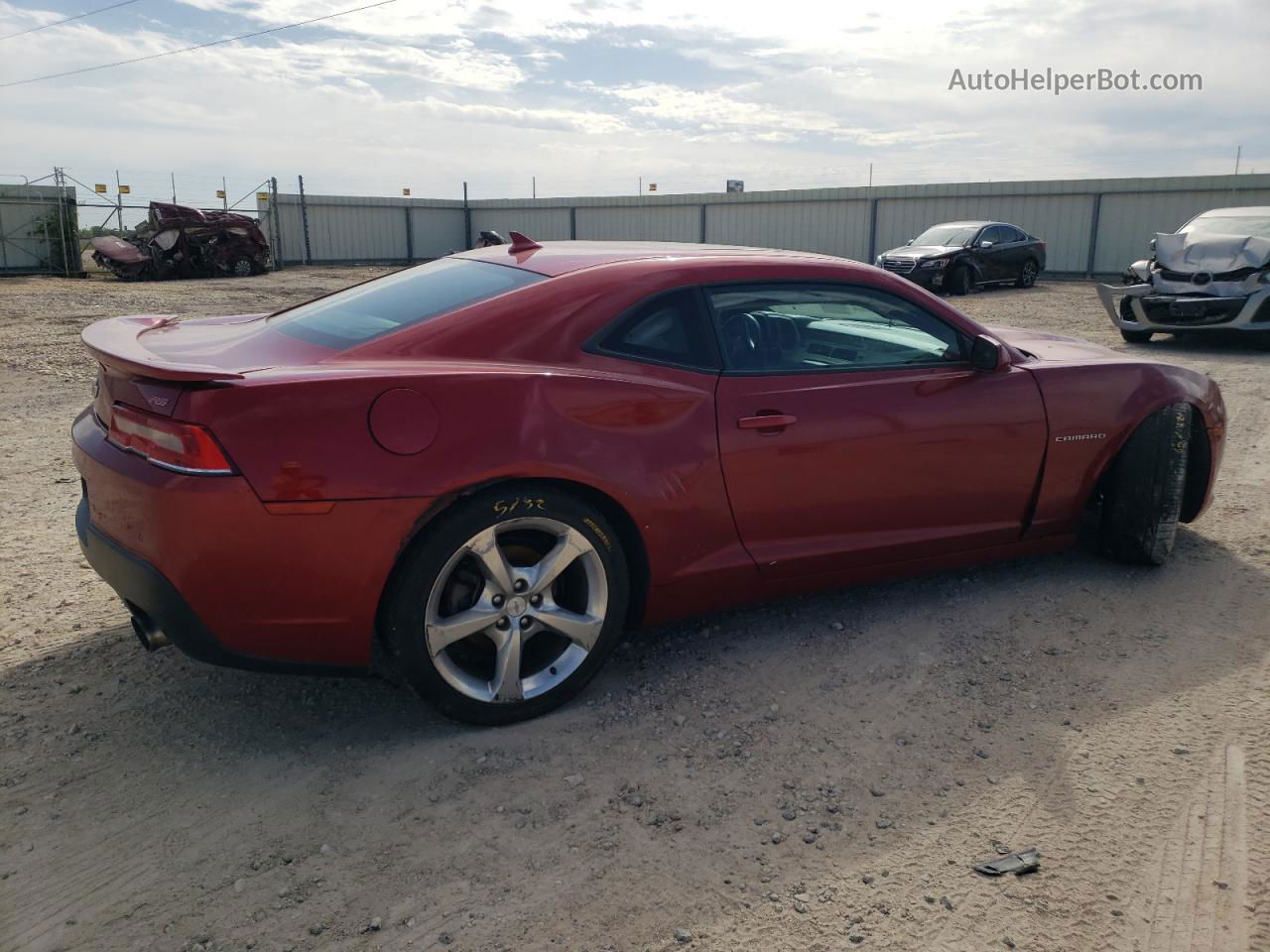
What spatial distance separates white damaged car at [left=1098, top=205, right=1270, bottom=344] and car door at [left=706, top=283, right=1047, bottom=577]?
807 cm

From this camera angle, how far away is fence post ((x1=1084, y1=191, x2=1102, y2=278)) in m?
24.2

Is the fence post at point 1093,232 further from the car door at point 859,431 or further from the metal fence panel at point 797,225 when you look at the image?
the car door at point 859,431

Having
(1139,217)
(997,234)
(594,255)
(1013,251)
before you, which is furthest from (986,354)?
(1139,217)

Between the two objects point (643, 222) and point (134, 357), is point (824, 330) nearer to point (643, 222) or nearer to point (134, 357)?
point (134, 357)

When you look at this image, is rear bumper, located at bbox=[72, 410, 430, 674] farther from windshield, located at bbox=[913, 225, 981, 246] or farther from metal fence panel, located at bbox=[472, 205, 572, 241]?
metal fence panel, located at bbox=[472, 205, 572, 241]

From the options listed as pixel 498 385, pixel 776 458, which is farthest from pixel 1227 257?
pixel 498 385

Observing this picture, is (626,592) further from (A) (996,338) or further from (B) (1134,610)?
(B) (1134,610)

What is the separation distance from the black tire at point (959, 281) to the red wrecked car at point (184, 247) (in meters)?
17.4

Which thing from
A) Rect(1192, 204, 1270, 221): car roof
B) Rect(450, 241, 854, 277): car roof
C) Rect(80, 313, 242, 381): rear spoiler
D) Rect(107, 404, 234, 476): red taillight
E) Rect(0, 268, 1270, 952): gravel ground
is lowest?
Rect(0, 268, 1270, 952): gravel ground

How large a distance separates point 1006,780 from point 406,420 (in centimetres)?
194

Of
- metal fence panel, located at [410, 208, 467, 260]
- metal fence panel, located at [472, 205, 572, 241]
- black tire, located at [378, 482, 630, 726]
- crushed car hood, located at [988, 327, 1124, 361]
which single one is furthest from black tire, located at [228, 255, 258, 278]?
black tire, located at [378, 482, 630, 726]

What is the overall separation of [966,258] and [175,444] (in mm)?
18704

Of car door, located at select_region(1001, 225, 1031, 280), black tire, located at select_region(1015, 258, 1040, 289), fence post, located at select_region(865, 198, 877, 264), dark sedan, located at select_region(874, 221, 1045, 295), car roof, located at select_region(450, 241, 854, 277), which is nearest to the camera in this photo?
car roof, located at select_region(450, 241, 854, 277)

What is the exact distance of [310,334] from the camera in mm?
3242
